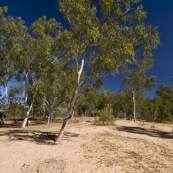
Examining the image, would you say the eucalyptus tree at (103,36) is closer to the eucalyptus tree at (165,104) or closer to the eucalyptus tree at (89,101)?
the eucalyptus tree at (89,101)

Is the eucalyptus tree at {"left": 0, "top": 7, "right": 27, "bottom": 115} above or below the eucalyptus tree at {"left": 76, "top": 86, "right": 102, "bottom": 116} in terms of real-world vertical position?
above

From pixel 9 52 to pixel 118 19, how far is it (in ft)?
66.5

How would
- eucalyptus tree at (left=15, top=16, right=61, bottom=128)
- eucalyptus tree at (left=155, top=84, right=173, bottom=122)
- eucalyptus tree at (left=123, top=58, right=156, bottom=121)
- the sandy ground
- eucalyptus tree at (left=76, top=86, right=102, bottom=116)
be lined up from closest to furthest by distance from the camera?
1. the sandy ground
2. eucalyptus tree at (left=76, top=86, right=102, bottom=116)
3. eucalyptus tree at (left=15, top=16, right=61, bottom=128)
4. eucalyptus tree at (left=123, top=58, right=156, bottom=121)
5. eucalyptus tree at (left=155, top=84, right=173, bottom=122)

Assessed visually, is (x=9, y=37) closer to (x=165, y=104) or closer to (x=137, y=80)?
(x=137, y=80)

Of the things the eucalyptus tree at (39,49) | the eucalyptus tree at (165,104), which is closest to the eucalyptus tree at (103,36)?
the eucalyptus tree at (39,49)

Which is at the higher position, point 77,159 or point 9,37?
point 9,37

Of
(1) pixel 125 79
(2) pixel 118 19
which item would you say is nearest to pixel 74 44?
(2) pixel 118 19

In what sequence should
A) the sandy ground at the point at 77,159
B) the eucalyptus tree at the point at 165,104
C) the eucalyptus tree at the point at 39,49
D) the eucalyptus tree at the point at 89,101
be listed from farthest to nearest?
the eucalyptus tree at the point at 165,104
the eucalyptus tree at the point at 39,49
the eucalyptus tree at the point at 89,101
the sandy ground at the point at 77,159

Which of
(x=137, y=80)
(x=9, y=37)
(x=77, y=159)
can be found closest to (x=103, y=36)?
(x=77, y=159)

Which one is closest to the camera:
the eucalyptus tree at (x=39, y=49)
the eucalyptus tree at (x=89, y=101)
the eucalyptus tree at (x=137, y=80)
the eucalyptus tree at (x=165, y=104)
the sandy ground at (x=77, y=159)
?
the sandy ground at (x=77, y=159)

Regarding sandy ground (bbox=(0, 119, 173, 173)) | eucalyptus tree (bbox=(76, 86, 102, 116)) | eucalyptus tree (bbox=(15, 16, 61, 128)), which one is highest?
eucalyptus tree (bbox=(15, 16, 61, 128))

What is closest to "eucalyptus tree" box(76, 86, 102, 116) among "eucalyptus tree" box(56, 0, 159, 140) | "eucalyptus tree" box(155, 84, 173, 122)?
"eucalyptus tree" box(56, 0, 159, 140)

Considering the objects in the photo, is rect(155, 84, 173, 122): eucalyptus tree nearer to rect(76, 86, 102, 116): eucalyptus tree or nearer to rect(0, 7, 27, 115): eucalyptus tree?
rect(76, 86, 102, 116): eucalyptus tree

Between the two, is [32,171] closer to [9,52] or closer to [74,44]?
[74,44]
